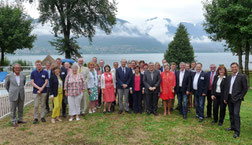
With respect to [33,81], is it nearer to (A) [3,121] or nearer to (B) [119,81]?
(A) [3,121]

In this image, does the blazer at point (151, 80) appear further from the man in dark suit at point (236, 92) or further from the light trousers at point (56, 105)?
the light trousers at point (56, 105)

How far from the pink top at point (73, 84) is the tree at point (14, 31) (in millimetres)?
16028

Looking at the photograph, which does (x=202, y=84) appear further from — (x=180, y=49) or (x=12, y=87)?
(x=180, y=49)

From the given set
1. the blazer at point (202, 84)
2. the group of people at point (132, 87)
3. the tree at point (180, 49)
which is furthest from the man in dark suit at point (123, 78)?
the tree at point (180, 49)

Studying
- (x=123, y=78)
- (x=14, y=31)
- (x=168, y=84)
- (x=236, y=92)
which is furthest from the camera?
(x=14, y=31)

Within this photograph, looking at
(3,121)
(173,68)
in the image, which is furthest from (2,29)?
Result: (173,68)

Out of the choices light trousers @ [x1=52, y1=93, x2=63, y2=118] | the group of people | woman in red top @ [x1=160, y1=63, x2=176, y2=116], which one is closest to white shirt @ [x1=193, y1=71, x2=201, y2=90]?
the group of people

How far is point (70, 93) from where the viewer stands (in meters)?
5.98

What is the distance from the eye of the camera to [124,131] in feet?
17.3

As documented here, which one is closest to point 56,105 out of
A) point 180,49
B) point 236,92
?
point 236,92

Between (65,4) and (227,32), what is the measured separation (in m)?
15.2

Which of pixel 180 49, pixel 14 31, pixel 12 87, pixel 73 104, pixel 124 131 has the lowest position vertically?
pixel 124 131

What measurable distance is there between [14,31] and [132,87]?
58.0 feet

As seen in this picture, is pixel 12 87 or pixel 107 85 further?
Result: pixel 107 85
